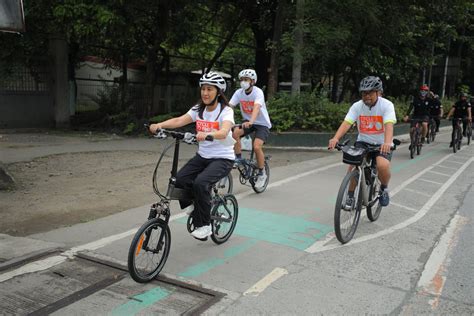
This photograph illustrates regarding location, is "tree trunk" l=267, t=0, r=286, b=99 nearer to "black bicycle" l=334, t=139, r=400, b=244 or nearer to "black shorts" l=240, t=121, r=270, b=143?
"black shorts" l=240, t=121, r=270, b=143

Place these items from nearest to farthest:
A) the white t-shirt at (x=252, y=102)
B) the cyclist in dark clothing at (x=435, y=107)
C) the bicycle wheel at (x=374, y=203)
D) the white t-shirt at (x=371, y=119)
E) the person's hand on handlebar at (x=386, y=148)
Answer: the person's hand on handlebar at (x=386, y=148)
the white t-shirt at (x=371, y=119)
the bicycle wheel at (x=374, y=203)
the white t-shirt at (x=252, y=102)
the cyclist in dark clothing at (x=435, y=107)

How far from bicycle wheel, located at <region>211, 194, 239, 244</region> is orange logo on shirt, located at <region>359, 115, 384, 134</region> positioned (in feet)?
6.76

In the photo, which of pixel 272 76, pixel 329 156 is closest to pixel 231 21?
pixel 272 76

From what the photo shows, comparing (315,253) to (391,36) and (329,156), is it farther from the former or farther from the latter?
(391,36)

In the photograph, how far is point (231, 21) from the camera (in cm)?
1975

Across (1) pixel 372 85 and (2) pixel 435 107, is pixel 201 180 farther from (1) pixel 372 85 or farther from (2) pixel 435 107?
(2) pixel 435 107

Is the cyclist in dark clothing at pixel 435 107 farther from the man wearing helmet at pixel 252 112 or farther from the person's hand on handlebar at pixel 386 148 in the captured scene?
the person's hand on handlebar at pixel 386 148

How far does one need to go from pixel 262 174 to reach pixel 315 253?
9.16 ft

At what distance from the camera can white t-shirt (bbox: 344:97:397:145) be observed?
6000 millimetres

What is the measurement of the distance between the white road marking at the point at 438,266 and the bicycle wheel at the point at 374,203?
908mm

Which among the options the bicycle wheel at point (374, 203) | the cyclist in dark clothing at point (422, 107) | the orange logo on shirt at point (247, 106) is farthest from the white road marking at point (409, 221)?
the cyclist in dark clothing at point (422, 107)

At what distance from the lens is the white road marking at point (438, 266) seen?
4308mm

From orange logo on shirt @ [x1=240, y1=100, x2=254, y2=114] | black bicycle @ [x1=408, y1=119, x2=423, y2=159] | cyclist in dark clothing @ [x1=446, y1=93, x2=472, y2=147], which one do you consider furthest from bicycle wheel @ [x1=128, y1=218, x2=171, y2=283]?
cyclist in dark clothing @ [x1=446, y1=93, x2=472, y2=147]

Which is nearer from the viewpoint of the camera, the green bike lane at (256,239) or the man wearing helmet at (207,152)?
the green bike lane at (256,239)
